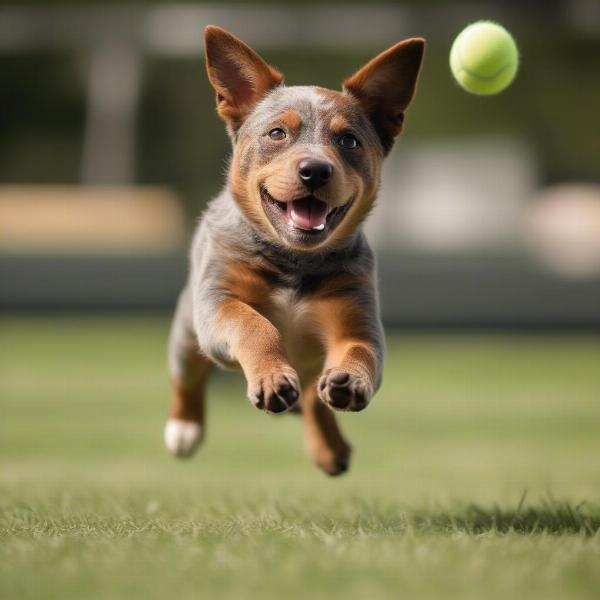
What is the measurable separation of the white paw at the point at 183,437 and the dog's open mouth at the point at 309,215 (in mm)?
1230

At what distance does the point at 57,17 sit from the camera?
12875 millimetres

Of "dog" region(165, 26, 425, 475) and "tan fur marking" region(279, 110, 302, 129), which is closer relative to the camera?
"dog" region(165, 26, 425, 475)

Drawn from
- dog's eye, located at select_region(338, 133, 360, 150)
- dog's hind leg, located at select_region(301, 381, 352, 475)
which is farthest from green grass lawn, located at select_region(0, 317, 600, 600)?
dog's eye, located at select_region(338, 133, 360, 150)

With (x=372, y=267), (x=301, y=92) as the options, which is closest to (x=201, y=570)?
(x=372, y=267)

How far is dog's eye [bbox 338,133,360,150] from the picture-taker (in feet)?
12.2

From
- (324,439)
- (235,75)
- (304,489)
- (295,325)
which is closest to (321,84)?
(304,489)

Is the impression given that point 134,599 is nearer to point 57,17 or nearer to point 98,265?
point 98,265

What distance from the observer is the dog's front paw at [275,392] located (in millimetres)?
3176

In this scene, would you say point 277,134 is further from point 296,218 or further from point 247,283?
point 247,283

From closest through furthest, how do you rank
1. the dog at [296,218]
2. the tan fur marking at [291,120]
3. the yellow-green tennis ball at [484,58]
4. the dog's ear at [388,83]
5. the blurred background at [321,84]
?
the dog at [296,218]
the tan fur marking at [291,120]
the dog's ear at [388,83]
the yellow-green tennis ball at [484,58]
the blurred background at [321,84]

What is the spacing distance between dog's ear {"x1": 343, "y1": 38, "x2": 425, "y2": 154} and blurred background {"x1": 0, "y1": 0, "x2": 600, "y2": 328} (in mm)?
7098

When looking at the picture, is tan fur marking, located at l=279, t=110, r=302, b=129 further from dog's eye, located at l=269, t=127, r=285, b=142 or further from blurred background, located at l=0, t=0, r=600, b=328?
blurred background, located at l=0, t=0, r=600, b=328

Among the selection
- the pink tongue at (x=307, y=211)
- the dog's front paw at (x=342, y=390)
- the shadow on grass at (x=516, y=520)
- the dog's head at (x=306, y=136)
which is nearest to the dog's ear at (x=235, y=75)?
the dog's head at (x=306, y=136)

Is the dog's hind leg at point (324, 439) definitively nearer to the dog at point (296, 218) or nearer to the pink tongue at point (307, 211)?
the dog at point (296, 218)
